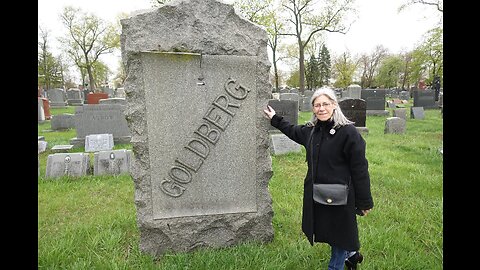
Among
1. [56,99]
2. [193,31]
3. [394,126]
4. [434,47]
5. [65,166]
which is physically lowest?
[65,166]

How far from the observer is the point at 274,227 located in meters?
3.46

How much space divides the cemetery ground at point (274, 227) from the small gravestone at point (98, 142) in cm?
219

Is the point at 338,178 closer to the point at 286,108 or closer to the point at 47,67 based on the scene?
the point at 286,108

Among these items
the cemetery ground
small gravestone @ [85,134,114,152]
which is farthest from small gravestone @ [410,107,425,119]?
small gravestone @ [85,134,114,152]

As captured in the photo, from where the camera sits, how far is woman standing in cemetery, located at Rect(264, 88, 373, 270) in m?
2.20

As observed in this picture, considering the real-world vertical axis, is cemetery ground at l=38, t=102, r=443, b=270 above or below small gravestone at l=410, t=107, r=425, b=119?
below

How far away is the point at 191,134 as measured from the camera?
2.88 m

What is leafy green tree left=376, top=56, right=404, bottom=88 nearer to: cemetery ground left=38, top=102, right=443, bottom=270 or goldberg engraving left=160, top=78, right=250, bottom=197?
cemetery ground left=38, top=102, right=443, bottom=270

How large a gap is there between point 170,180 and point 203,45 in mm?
1310

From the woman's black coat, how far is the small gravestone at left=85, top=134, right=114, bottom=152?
6362 mm

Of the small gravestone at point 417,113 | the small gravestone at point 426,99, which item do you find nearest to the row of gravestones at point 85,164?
the small gravestone at point 417,113

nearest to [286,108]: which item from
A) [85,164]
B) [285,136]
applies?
[285,136]

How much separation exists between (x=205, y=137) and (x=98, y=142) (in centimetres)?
561

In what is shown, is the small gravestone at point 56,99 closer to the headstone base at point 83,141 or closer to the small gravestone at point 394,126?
the headstone base at point 83,141
